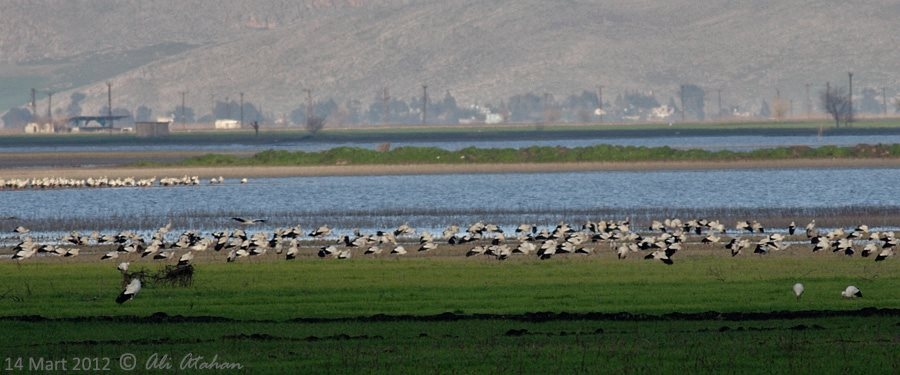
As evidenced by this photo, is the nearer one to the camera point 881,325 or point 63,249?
point 881,325

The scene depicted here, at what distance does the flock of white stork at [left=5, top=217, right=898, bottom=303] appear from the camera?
41375mm

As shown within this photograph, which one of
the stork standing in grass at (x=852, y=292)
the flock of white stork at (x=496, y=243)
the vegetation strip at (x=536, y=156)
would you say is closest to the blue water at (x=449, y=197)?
the flock of white stork at (x=496, y=243)

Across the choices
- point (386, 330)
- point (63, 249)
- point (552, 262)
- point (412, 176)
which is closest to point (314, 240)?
point (63, 249)

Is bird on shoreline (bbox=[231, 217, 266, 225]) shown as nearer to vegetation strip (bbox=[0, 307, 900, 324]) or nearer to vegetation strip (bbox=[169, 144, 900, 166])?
vegetation strip (bbox=[0, 307, 900, 324])

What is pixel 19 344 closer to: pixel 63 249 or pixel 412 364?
pixel 412 364

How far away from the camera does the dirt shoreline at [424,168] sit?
9900 centimetres

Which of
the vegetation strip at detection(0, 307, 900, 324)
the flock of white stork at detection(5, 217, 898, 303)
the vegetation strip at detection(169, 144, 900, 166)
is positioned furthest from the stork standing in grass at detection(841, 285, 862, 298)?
the vegetation strip at detection(169, 144, 900, 166)

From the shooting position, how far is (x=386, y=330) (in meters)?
26.7

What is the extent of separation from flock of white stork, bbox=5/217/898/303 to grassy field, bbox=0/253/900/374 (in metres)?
0.99

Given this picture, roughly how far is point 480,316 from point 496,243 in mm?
15248

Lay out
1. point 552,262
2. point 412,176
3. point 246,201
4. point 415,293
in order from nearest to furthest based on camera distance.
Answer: point 415,293
point 552,262
point 246,201
point 412,176

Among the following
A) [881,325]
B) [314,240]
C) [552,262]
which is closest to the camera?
[881,325]

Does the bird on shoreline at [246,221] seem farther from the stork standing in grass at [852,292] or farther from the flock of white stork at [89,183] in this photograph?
the stork standing in grass at [852,292]

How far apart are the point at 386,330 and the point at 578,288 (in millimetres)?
7379
